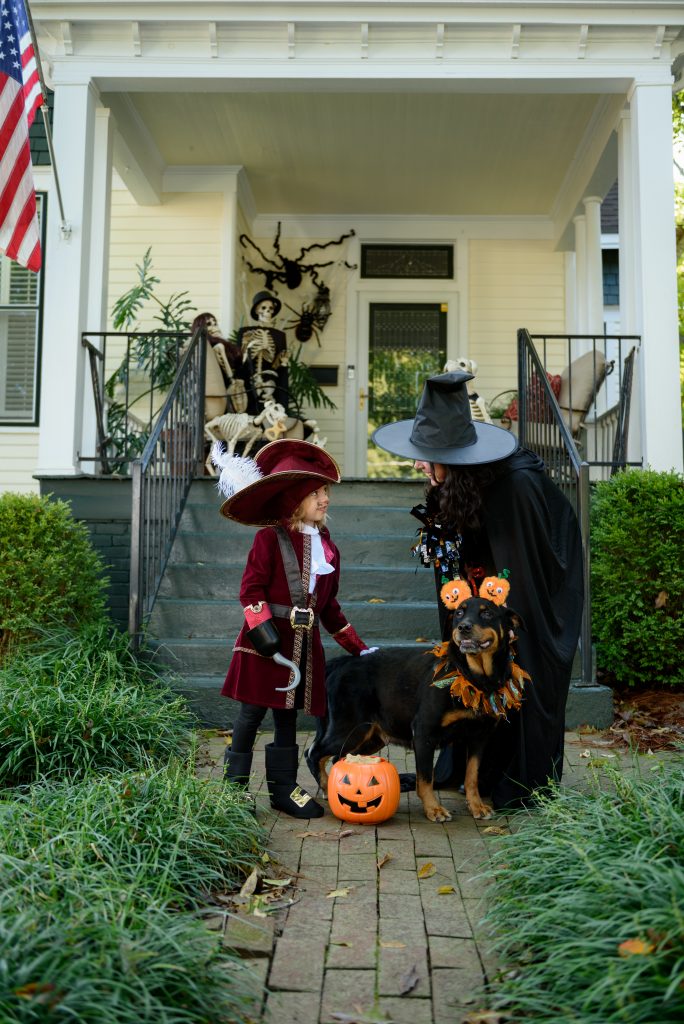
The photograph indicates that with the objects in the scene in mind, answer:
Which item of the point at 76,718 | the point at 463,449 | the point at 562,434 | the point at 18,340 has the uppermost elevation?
the point at 18,340

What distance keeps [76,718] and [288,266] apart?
8304 millimetres

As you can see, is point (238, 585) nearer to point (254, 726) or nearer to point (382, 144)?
point (254, 726)

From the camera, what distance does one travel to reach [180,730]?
16.6ft

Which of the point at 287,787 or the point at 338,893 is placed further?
the point at 287,787

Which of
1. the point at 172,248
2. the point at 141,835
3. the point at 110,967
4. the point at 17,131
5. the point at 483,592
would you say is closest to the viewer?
the point at 110,967

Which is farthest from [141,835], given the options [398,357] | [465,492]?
[398,357]

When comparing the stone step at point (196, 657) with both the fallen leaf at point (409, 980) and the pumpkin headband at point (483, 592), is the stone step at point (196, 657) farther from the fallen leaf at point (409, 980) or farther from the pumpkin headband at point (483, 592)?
the fallen leaf at point (409, 980)

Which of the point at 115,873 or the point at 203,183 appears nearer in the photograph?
the point at 115,873

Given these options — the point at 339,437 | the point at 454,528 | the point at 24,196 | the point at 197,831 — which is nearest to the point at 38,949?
the point at 197,831

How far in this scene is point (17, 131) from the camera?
6375 mm

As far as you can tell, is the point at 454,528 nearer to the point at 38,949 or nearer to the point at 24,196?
the point at 38,949

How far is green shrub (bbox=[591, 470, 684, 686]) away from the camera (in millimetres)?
6141

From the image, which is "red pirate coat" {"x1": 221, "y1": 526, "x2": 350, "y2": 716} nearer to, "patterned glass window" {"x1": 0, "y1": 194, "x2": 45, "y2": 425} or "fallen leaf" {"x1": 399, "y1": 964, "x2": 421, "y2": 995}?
"fallen leaf" {"x1": 399, "y1": 964, "x2": 421, "y2": 995}

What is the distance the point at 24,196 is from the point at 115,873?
17.6ft
